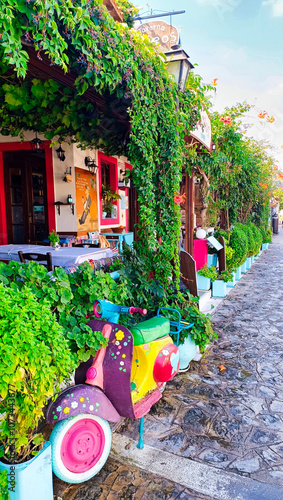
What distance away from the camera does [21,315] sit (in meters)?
1.69

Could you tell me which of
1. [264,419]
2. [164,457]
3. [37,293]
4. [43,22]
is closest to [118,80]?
[43,22]

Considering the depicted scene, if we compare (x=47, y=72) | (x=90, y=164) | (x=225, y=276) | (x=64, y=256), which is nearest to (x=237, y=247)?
(x=225, y=276)

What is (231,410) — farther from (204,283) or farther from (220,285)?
(220,285)

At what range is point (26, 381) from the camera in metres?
1.69

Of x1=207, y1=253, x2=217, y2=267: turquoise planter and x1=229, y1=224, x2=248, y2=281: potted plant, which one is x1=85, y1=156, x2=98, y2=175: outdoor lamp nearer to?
x1=207, y1=253, x2=217, y2=267: turquoise planter

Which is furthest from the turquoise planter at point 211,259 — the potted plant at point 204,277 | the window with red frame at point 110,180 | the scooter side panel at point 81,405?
the scooter side panel at point 81,405

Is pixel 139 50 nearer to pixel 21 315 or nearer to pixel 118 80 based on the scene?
pixel 118 80

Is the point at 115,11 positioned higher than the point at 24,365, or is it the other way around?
the point at 115,11

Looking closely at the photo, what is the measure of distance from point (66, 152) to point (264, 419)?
20.8ft

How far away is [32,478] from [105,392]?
0.74 meters

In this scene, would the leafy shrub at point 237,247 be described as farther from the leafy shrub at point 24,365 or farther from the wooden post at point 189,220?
the leafy shrub at point 24,365

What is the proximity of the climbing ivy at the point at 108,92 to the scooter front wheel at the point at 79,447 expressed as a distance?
1812mm

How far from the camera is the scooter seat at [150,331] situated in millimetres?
2650

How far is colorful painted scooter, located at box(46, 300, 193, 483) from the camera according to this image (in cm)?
213
